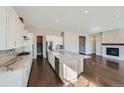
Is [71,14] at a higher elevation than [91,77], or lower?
higher

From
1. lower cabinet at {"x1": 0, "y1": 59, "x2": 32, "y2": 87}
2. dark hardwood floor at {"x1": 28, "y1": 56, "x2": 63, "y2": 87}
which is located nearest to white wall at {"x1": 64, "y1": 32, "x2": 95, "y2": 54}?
dark hardwood floor at {"x1": 28, "y1": 56, "x2": 63, "y2": 87}

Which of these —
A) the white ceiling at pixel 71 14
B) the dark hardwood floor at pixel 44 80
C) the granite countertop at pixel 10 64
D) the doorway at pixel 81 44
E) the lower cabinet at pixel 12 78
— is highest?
the white ceiling at pixel 71 14

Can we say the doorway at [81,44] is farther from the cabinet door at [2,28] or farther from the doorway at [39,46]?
the cabinet door at [2,28]

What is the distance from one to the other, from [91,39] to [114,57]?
13.5 feet

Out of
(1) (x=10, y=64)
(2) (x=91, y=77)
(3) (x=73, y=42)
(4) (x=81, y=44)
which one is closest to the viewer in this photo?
(1) (x=10, y=64)

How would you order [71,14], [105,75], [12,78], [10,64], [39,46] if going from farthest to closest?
[39,46] → [71,14] → [105,75] → [10,64] → [12,78]

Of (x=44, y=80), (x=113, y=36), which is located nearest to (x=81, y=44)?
(x=113, y=36)

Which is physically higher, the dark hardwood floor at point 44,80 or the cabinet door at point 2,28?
the cabinet door at point 2,28

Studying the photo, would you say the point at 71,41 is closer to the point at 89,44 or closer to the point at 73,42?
the point at 73,42

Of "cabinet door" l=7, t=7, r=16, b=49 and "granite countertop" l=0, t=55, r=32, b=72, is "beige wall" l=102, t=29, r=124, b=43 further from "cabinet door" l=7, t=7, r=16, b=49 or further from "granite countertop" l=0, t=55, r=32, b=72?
"cabinet door" l=7, t=7, r=16, b=49

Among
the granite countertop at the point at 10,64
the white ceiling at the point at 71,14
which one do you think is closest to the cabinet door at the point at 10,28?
the granite countertop at the point at 10,64
